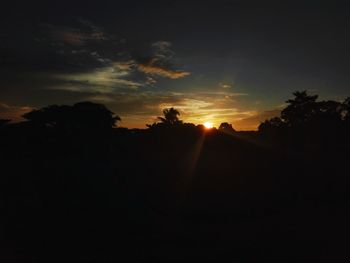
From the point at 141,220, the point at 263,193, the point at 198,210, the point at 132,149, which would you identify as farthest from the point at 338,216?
the point at 132,149

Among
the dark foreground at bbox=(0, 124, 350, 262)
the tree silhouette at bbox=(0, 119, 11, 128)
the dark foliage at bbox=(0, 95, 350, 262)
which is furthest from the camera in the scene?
the tree silhouette at bbox=(0, 119, 11, 128)

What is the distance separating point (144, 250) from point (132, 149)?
14.6m

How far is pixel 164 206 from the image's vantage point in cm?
1497

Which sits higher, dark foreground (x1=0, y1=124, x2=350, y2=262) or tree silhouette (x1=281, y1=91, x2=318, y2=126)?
tree silhouette (x1=281, y1=91, x2=318, y2=126)

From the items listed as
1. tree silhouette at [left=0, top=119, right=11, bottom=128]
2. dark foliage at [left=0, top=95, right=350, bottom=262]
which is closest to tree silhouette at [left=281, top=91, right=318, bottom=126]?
dark foliage at [left=0, top=95, right=350, bottom=262]

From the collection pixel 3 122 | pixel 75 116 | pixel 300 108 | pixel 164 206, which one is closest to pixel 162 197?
pixel 164 206

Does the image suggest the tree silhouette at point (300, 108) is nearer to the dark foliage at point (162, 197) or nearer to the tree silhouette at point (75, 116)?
the dark foliage at point (162, 197)

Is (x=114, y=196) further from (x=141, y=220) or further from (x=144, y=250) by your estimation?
(x=144, y=250)

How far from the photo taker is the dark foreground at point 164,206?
9742 mm

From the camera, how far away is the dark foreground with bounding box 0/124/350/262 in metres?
9.74

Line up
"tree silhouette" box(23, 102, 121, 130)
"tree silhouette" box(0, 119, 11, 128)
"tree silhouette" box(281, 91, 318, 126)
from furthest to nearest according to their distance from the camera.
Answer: "tree silhouette" box(281, 91, 318, 126)
"tree silhouette" box(23, 102, 121, 130)
"tree silhouette" box(0, 119, 11, 128)

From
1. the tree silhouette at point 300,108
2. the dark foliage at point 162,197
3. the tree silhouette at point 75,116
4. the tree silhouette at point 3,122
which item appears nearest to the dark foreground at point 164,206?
the dark foliage at point 162,197

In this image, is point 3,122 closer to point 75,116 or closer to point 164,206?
point 75,116

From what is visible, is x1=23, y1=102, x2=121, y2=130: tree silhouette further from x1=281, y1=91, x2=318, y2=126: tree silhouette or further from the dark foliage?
A: x1=281, y1=91, x2=318, y2=126: tree silhouette
